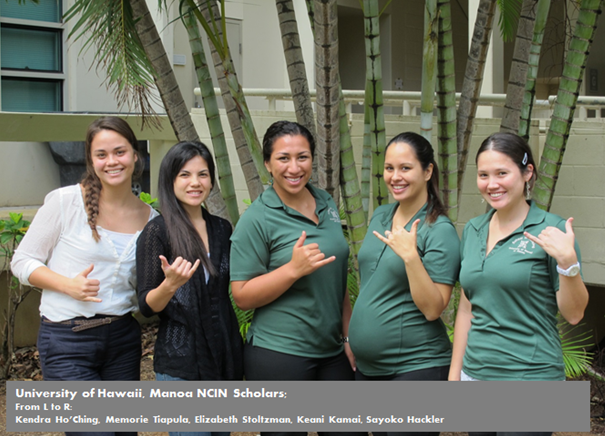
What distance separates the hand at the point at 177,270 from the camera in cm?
204

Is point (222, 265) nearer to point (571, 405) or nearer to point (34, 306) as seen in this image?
point (571, 405)

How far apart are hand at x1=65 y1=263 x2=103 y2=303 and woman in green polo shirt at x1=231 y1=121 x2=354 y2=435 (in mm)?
481

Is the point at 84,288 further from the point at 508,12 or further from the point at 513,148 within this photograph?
the point at 508,12

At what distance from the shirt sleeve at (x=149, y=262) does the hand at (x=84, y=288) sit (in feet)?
0.49

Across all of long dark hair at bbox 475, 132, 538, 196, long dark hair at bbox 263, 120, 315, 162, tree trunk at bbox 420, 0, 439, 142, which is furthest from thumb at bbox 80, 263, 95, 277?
tree trunk at bbox 420, 0, 439, 142

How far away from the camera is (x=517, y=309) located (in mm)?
1924

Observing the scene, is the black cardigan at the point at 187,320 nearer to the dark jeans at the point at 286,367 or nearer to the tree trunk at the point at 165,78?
the dark jeans at the point at 286,367

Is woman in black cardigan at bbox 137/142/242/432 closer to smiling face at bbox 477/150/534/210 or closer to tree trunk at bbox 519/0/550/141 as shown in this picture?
smiling face at bbox 477/150/534/210

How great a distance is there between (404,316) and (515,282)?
402mm

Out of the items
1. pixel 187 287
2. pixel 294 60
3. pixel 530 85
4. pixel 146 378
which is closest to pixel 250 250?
pixel 187 287

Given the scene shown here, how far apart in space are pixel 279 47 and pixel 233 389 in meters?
8.05

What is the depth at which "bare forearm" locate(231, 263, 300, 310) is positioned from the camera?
6.91 feet

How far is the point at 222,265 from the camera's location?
7.51 ft

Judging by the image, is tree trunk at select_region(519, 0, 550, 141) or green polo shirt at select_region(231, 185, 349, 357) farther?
tree trunk at select_region(519, 0, 550, 141)
